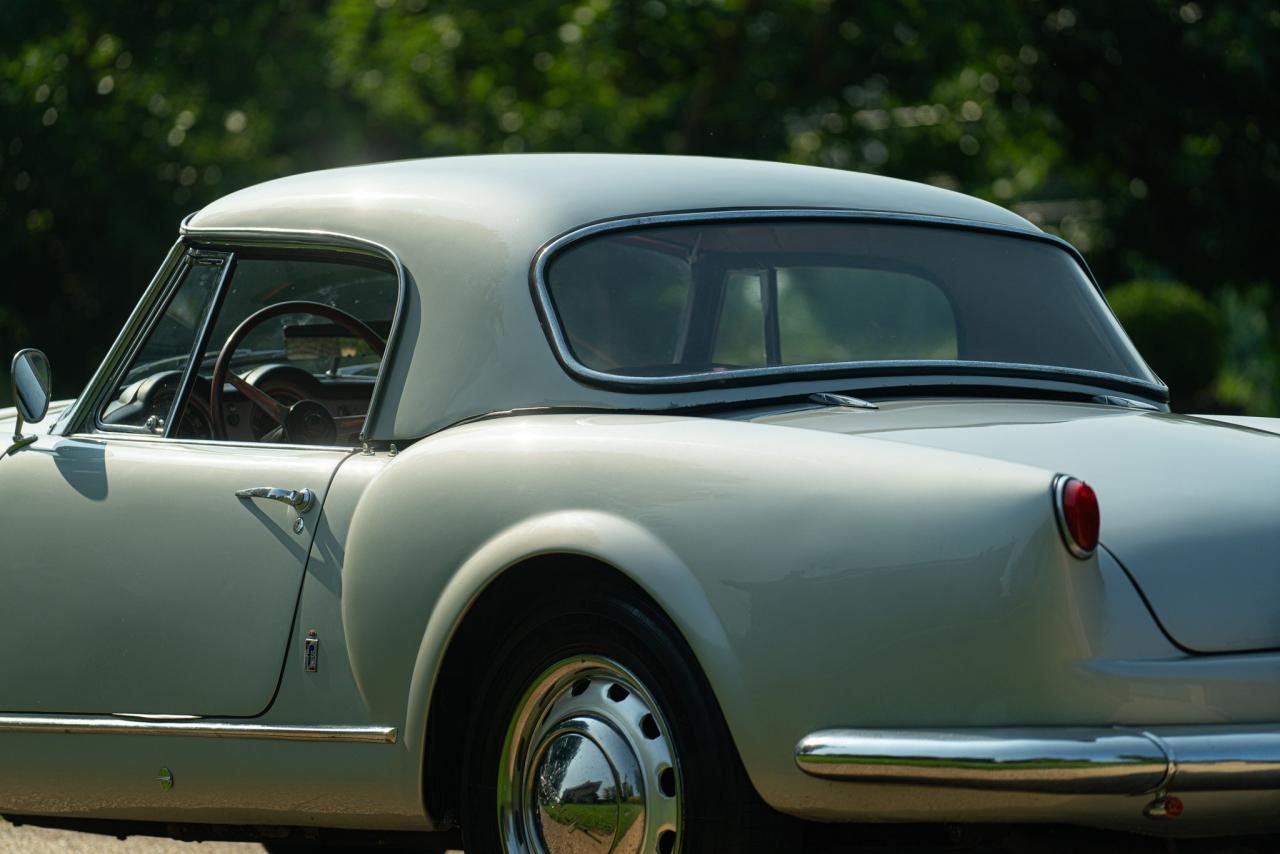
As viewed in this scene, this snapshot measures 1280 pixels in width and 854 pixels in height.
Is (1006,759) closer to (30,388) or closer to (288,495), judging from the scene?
(288,495)

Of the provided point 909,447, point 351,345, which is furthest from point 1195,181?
point 909,447

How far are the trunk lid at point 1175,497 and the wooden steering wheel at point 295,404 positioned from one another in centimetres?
134

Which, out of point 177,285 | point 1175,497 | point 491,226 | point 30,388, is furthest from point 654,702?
point 30,388

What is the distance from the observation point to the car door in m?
3.88

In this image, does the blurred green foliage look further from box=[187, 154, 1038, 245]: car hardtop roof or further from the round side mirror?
the round side mirror

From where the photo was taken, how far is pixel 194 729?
3.96 meters

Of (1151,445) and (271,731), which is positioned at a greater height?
(1151,445)

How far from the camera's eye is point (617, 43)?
18172mm

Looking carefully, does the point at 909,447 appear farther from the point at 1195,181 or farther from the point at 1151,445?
the point at 1195,181

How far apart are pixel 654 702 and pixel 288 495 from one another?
3.21ft

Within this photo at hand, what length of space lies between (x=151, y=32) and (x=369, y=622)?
14.5 meters

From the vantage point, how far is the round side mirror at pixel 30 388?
462 centimetres

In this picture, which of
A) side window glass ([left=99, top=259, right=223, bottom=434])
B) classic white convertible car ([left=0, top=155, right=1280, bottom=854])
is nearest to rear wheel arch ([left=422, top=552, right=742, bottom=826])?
classic white convertible car ([left=0, top=155, right=1280, bottom=854])

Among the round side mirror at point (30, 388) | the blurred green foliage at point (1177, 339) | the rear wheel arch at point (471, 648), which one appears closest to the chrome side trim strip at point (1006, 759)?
the rear wheel arch at point (471, 648)
